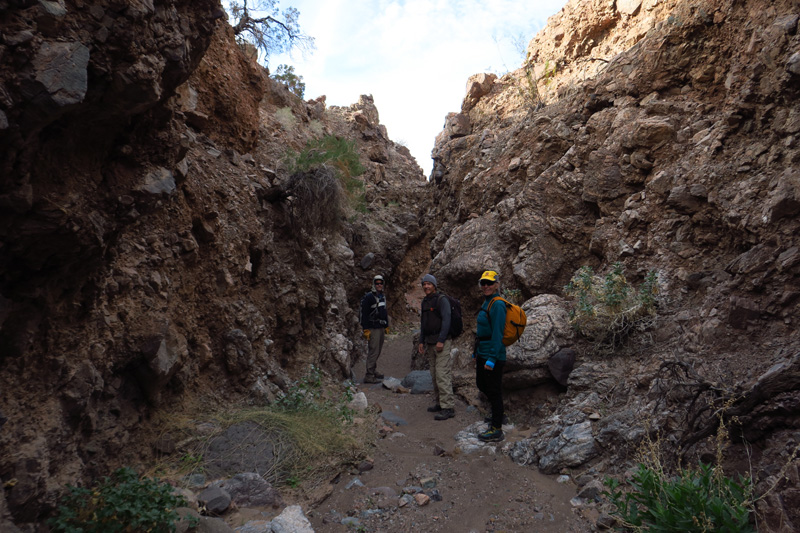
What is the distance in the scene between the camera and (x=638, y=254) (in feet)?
19.3

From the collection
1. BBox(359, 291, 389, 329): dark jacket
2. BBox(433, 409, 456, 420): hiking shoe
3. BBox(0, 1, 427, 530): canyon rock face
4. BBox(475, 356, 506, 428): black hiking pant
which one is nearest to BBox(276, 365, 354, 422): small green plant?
BBox(0, 1, 427, 530): canyon rock face

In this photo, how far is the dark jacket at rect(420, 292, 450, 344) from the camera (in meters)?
5.93

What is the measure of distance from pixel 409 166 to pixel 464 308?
9.07 metres

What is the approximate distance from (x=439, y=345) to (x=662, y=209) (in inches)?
132

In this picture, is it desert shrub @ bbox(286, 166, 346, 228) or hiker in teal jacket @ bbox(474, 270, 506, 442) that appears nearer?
hiker in teal jacket @ bbox(474, 270, 506, 442)

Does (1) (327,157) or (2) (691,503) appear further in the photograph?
(1) (327,157)

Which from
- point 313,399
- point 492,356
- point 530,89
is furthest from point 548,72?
point 313,399

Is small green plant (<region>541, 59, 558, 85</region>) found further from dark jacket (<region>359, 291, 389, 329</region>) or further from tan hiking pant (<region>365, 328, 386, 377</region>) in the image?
tan hiking pant (<region>365, 328, 386, 377</region>)

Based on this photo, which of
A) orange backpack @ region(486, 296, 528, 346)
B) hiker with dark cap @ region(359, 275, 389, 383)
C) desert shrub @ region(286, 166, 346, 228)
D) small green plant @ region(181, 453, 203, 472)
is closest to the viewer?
small green plant @ region(181, 453, 203, 472)

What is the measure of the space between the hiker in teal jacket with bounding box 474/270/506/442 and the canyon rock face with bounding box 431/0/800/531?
47 cm

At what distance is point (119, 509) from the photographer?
7.83 feet

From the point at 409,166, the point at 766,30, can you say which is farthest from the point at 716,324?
the point at 409,166

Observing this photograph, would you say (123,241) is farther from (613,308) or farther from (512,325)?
(613,308)

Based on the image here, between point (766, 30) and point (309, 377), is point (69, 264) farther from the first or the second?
point (766, 30)
